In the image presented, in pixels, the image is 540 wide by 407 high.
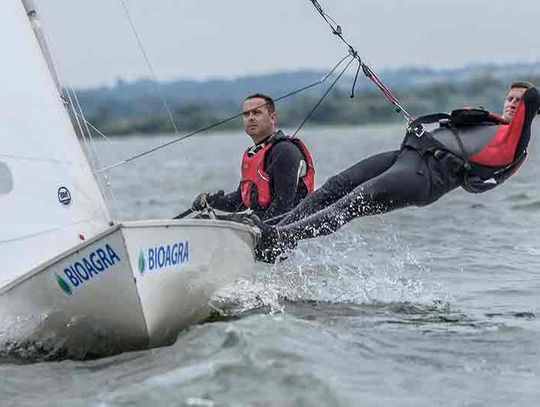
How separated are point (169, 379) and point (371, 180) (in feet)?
6.18

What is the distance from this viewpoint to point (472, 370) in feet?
15.3

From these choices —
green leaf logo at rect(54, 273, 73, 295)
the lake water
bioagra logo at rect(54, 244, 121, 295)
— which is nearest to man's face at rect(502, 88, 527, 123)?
the lake water

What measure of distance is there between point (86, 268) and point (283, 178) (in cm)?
176

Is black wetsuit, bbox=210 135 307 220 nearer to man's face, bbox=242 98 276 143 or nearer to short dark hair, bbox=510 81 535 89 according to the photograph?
man's face, bbox=242 98 276 143

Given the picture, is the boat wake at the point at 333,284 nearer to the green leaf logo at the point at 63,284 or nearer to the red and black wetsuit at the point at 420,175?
the red and black wetsuit at the point at 420,175

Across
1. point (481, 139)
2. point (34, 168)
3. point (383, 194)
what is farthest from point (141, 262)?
point (481, 139)

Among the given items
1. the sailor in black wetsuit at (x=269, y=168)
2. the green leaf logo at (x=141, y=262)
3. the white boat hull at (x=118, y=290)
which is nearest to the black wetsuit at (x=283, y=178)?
the sailor in black wetsuit at (x=269, y=168)

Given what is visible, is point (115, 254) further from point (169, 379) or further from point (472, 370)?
point (472, 370)

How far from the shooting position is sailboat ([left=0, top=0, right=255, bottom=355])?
16.0 feet

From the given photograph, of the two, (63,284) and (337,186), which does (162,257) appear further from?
(337,186)

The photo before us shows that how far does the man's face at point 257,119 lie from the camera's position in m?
6.55

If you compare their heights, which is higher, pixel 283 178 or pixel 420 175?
pixel 283 178

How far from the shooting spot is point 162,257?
501 centimetres

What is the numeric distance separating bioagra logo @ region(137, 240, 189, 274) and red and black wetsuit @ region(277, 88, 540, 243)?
0.66m
